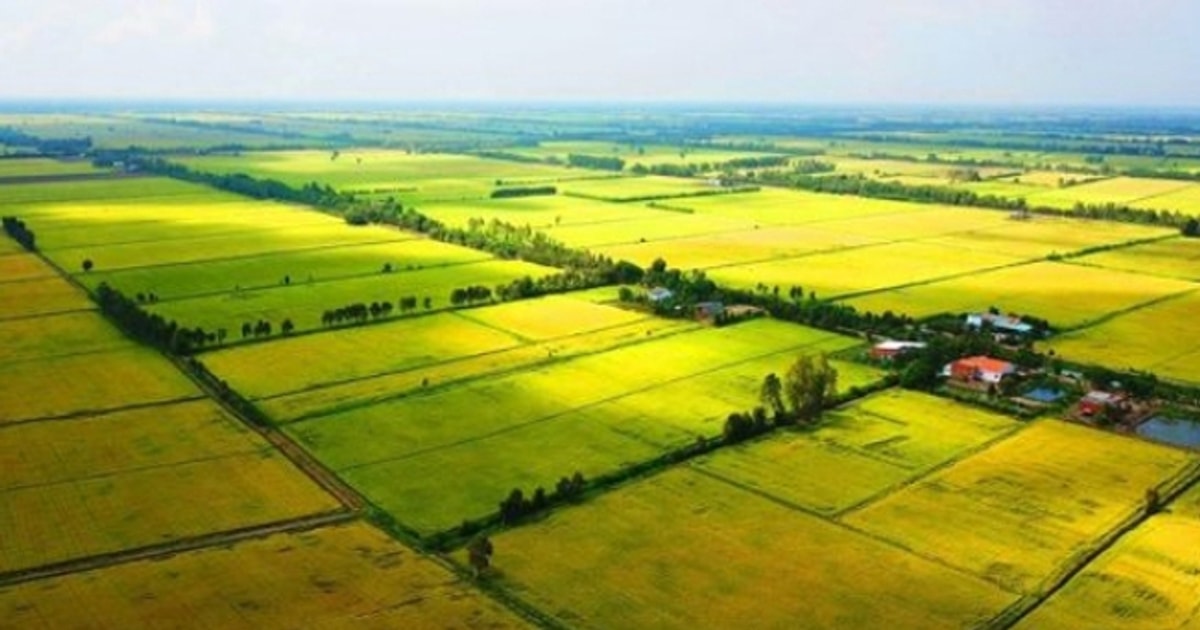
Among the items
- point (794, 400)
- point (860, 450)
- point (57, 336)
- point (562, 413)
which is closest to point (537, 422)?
point (562, 413)

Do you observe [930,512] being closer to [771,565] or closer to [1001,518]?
[1001,518]

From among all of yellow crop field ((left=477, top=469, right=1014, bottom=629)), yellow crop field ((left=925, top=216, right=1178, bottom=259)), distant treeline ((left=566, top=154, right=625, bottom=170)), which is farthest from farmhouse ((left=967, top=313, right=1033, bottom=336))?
distant treeline ((left=566, top=154, right=625, bottom=170))

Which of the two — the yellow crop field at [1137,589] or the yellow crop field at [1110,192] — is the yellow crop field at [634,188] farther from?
the yellow crop field at [1137,589]

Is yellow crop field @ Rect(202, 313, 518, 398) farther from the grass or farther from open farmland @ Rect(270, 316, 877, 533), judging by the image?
open farmland @ Rect(270, 316, 877, 533)

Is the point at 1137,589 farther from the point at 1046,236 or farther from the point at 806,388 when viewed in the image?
the point at 1046,236

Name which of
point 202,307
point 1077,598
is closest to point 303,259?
point 202,307

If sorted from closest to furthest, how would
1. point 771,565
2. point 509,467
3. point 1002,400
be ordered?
point 771,565
point 509,467
point 1002,400

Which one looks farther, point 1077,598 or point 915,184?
point 915,184
